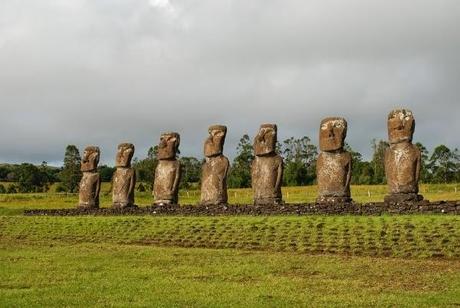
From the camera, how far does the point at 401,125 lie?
70.6ft

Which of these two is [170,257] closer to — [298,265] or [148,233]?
[298,265]

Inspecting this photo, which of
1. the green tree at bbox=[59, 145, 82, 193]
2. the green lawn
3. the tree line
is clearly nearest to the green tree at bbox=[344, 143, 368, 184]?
the tree line

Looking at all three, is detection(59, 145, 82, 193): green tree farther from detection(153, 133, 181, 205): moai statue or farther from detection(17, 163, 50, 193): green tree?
detection(153, 133, 181, 205): moai statue

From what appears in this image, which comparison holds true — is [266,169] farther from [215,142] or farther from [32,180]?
[32,180]

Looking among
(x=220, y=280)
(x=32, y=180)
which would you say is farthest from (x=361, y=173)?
(x=220, y=280)

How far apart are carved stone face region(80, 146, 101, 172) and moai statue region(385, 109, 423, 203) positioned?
14.9m

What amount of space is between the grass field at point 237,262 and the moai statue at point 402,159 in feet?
10.4

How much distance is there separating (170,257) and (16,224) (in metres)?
12.0

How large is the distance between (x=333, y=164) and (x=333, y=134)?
1089 mm

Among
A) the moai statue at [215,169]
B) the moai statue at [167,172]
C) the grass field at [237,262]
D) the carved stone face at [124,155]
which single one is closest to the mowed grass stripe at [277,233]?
the grass field at [237,262]

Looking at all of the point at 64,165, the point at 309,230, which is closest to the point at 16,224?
the point at 309,230

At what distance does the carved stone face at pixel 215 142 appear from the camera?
25844 millimetres

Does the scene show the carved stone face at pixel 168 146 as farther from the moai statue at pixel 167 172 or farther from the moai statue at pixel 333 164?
the moai statue at pixel 333 164

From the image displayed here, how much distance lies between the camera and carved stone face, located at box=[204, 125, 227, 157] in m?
25.8
